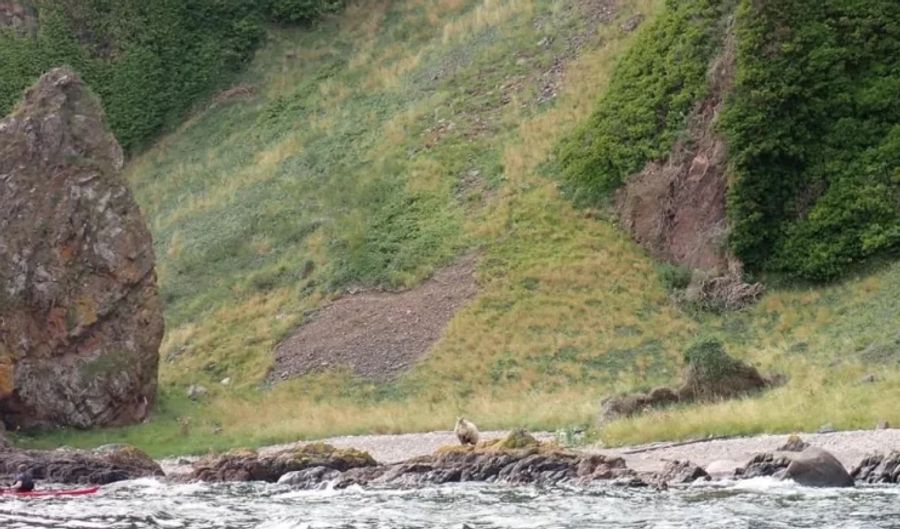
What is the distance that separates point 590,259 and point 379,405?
10812 millimetres

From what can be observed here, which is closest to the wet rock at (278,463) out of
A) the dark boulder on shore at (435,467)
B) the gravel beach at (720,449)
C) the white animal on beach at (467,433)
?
the dark boulder on shore at (435,467)

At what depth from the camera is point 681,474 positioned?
23297 millimetres

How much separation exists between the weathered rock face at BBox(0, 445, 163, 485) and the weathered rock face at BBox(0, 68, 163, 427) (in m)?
7.26

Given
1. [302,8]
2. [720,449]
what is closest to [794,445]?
[720,449]

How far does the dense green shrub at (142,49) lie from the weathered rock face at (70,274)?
33.6 meters

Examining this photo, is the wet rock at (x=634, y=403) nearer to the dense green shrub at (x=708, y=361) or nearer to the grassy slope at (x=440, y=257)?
the dense green shrub at (x=708, y=361)

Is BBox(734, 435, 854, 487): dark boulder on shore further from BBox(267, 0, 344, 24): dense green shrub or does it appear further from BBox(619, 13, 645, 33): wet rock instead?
BBox(267, 0, 344, 24): dense green shrub

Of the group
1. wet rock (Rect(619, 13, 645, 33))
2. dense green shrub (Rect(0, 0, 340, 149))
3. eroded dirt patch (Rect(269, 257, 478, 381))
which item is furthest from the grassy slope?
dense green shrub (Rect(0, 0, 340, 149))

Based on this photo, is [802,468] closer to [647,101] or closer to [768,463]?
[768,463]

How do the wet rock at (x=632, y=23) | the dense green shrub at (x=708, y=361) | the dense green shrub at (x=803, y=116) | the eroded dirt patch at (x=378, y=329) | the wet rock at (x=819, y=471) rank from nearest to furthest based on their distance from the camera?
1. the wet rock at (x=819, y=471)
2. the dense green shrub at (x=708, y=361)
3. the eroded dirt patch at (x=378, y=329)
4. the dense green shrub at (x=803, y=116)
5. the wet rock at (x=632, y=23)

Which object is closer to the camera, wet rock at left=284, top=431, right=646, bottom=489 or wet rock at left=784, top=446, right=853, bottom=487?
wet rock at left=784, top=446, right=853, bottom=487

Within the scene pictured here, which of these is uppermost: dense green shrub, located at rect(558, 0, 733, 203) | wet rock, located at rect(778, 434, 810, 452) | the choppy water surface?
dense green shrub, located at rect(558, 0, 733, 203)

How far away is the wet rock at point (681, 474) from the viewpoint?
23.2 meters

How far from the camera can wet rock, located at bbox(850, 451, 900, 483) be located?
21.8 metres
